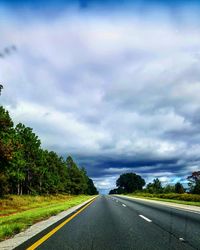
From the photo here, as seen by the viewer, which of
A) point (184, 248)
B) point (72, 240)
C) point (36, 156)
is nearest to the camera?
point (184, 248)

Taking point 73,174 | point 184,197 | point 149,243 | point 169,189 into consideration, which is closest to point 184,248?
point 149,243

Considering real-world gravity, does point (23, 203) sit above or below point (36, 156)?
below

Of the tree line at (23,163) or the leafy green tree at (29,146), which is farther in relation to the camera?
the leafy green tree at (29,146)

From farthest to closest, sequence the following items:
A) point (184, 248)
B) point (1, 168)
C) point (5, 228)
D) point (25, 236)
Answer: point (1, 168), point (5, 228), point (25, 236), point (184, 248)

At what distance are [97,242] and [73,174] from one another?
118973mm

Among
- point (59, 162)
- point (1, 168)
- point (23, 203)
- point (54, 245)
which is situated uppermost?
point (59, 162)

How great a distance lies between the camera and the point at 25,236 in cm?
1048

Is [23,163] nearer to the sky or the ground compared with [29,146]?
nearer to the ground

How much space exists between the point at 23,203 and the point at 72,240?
28028mm

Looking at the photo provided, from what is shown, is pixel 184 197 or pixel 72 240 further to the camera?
pixel 184 197

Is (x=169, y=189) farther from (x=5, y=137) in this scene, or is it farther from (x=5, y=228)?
(x=5, y=228)

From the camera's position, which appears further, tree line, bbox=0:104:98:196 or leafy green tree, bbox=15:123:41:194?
leafy green tree, bbox=15:123:41:194

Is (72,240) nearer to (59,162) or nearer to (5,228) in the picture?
(5,228)

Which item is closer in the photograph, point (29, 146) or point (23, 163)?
point (23, 163)
